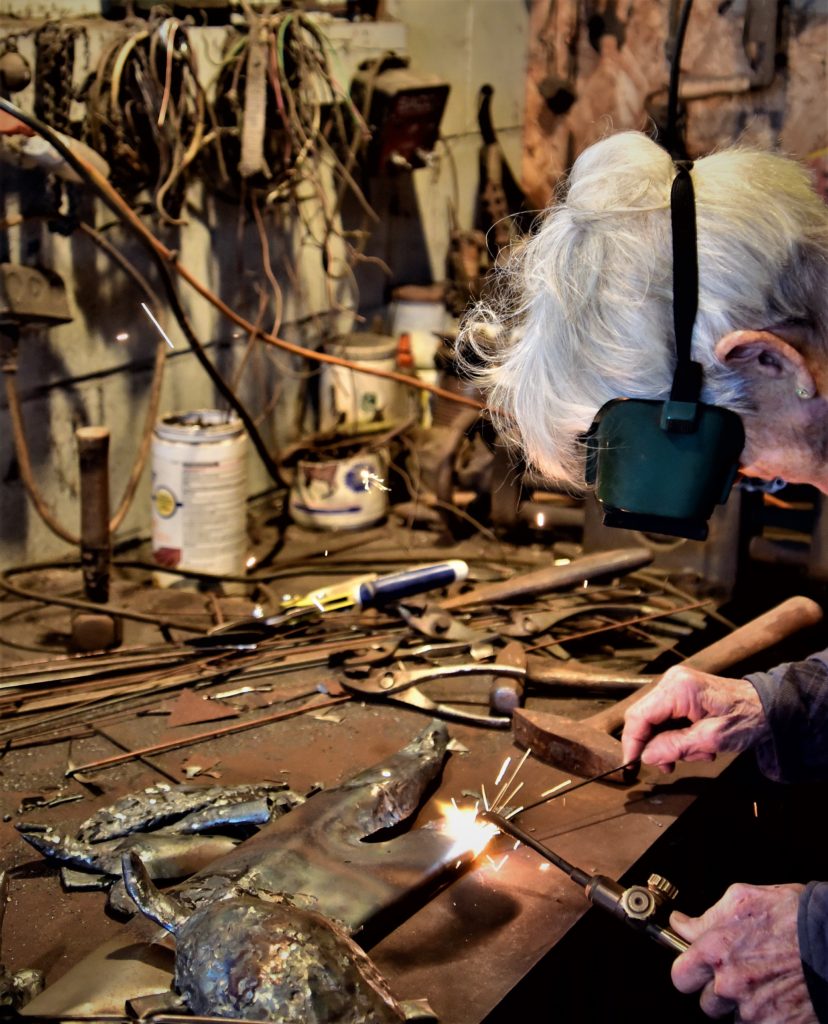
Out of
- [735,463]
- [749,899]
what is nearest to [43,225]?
[735,463]

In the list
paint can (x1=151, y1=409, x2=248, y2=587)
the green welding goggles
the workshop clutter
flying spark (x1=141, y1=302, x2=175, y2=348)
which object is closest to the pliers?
the green welding goggles

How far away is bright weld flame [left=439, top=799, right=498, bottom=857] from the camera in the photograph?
174cm

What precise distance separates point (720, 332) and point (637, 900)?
75 centimetres

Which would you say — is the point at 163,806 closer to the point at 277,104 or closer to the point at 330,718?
the point at 330,718

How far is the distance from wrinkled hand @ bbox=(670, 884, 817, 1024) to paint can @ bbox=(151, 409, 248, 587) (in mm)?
2103

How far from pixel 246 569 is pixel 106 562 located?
0.66m

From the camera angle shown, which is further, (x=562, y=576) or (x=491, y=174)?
(x=491, y=174)

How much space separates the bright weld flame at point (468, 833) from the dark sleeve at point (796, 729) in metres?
0.54

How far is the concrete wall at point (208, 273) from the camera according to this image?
3291 millimetres

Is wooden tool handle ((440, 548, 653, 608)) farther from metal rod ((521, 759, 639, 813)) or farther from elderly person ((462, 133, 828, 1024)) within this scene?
elderly person ((462, 133, 828, 1024))

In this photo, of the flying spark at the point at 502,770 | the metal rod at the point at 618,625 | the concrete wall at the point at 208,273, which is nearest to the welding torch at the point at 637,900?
the flying spark at the point at 502,770

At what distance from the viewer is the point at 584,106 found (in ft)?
15.8

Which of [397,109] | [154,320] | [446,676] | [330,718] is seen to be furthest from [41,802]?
[397,109]

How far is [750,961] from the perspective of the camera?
153 centimetres
